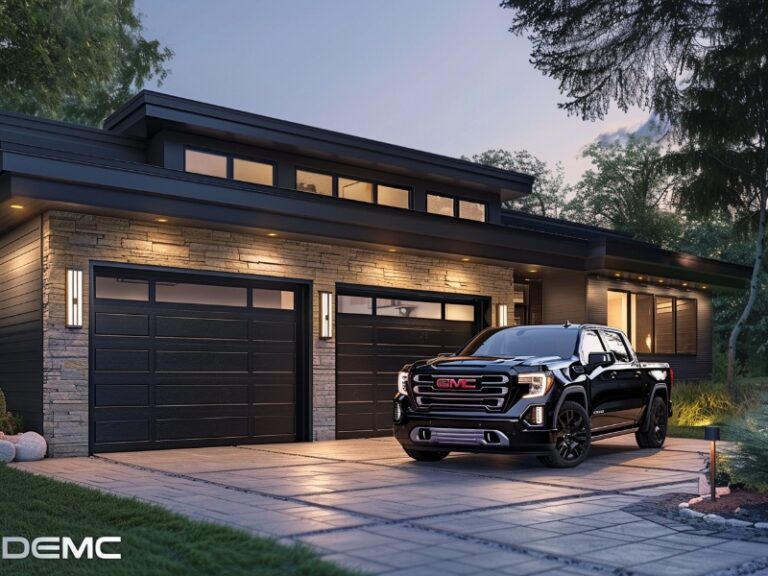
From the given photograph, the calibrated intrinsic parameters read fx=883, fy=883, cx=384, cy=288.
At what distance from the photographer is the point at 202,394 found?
47.0 ft

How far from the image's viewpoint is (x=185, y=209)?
13391mm

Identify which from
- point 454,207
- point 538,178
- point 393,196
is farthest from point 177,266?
point 538,178

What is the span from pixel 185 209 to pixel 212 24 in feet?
129

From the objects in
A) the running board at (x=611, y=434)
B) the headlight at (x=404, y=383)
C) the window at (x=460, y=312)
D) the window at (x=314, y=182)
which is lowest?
the running board at (x=611, y=434)

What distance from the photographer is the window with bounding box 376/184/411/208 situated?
722 inches

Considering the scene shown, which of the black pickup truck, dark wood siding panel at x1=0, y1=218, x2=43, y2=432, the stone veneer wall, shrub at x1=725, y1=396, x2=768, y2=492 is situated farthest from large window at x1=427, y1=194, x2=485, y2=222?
shrub at x1=725, y1=396, x2=768, y2=492

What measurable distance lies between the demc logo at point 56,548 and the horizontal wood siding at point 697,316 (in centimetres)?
1533

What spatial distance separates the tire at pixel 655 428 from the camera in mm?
13758

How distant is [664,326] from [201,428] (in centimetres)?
1374

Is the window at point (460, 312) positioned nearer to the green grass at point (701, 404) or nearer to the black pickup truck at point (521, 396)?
the green grass at point (701, 404)

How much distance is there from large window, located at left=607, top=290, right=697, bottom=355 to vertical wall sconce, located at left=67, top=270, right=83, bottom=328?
12801 millimetres

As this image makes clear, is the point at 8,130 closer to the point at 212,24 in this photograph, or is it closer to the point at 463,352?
the point at 463,352

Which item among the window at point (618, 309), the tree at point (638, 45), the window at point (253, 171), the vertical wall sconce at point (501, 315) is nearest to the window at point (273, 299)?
the window at point (253, 171)

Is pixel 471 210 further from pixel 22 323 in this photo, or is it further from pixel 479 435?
pixel 22 323
